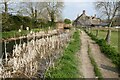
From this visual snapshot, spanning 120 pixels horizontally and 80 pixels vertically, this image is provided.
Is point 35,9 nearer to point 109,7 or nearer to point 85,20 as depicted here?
point 109,7

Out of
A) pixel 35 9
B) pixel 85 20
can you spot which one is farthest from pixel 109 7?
pixel 85 20

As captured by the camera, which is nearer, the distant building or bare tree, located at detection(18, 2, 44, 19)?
bare tree, located at detection(18, 2, 44, 19)

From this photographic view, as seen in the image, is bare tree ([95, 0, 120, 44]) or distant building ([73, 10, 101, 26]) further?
distant building ([73, 10, 101, 26])

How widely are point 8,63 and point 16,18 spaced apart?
3067 centimetres

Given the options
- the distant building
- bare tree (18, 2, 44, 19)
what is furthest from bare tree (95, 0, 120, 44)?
the distant building

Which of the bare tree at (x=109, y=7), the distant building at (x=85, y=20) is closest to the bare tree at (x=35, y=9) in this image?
the bare tree at (x=109, y=7)

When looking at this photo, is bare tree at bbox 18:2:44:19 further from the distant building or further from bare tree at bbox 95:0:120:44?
the distant building

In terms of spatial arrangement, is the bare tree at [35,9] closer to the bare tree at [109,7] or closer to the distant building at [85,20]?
the bare tree at [109,7]

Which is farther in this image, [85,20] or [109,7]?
[85,20]

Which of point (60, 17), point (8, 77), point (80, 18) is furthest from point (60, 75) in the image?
point (80, 18)

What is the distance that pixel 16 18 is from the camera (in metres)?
39.4

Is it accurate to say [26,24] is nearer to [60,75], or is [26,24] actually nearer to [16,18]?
[16,18]

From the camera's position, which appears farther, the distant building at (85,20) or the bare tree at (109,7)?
the distant building at (85,20)

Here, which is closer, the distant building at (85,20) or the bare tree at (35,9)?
the bare tree at (35,9)
